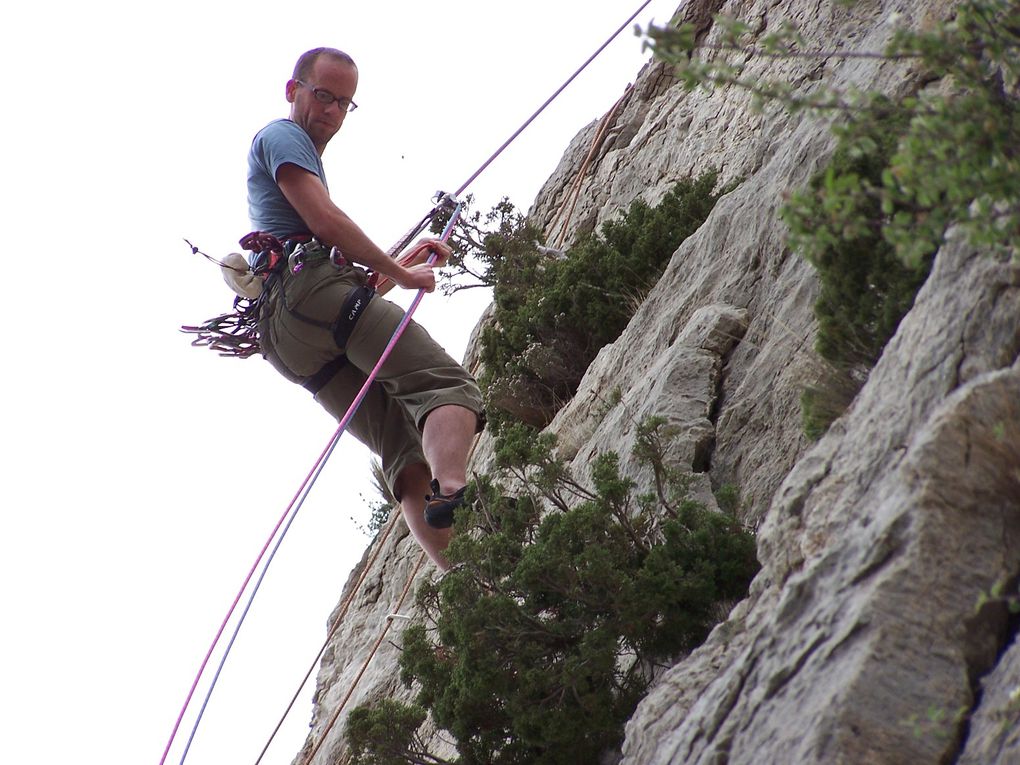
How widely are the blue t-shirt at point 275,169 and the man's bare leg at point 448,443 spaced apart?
1.24 meters

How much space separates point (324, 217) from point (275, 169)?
35 cm

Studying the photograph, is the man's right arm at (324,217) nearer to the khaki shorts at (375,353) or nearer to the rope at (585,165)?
the khaki shorts at (375,353)

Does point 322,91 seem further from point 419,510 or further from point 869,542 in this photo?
point 869,542

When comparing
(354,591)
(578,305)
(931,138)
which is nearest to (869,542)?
(931,138)

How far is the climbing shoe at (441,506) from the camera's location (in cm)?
578

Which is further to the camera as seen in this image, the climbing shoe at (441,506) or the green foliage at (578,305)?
the green foliage at (578,305)

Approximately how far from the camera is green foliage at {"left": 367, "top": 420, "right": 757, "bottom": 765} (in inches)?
183

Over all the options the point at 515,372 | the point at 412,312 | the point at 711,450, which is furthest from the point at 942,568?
the point at 515,372

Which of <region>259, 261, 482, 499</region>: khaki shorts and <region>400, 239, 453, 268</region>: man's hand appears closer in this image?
<region>259, 261, 482, 499</region>: khaki shorts

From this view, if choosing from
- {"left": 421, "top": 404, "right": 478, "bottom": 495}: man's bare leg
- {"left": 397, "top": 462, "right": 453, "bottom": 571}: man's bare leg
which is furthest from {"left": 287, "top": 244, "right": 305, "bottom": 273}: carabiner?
{"left": 397, "top": 462, "right": 453, "bottom": 571}: man's bare leg

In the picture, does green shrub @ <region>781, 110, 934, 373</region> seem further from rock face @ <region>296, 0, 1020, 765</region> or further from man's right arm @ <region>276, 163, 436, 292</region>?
man's right arm @ <region>276, 163, 436, 292</region>

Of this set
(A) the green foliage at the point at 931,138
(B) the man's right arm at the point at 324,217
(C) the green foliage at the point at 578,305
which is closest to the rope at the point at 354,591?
(C) the green foliage at the point at 578,305

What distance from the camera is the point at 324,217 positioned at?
5953 mm

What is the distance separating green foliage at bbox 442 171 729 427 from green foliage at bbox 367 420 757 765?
3099mm
